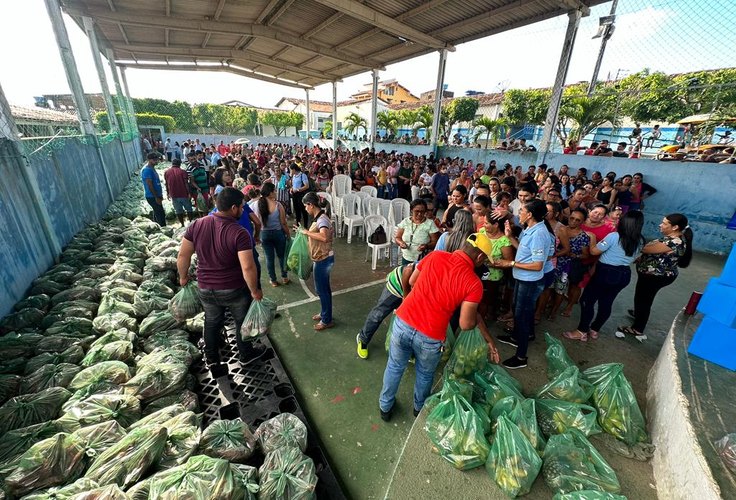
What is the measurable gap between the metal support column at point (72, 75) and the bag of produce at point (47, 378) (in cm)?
757

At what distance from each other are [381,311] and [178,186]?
5.56 m

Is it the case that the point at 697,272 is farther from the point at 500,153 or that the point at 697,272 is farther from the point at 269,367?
the point at 269,367

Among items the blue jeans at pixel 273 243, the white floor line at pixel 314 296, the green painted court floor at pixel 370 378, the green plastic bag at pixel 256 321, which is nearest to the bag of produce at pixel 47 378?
the green plastic bag at pixel 256 321

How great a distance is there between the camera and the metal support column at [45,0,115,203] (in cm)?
742

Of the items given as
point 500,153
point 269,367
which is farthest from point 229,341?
point 500,153

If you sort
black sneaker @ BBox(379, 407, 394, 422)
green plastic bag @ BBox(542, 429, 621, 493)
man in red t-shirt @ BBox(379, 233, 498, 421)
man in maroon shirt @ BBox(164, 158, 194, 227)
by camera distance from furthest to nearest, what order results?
man in maroon shirt @ BBox(164, 158, 194, 227) < black sneaker @ BBox(379, 407, 394, 422) < man in red t-shirt @ BBox(379, 233, 498, 421) < green plastic bag @ BBox(542, 429, 621, 493)

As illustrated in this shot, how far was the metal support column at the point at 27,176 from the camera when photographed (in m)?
3.73

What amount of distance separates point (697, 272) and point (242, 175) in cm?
1062

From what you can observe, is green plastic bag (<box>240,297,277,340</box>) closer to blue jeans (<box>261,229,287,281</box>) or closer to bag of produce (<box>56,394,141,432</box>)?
bag of produce (<box>56,394,141,432</box>)

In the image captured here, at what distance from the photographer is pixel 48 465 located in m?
1.62

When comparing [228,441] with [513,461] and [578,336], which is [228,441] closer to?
[513,461]

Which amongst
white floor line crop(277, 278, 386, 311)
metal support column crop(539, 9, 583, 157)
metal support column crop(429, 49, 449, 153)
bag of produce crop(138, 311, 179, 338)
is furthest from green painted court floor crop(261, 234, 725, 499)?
metal support column crop(429, 49, 449, 153)

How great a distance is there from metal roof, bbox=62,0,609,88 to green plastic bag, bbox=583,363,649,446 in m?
9.99

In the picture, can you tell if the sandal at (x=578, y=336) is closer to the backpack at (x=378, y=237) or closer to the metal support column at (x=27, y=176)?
the backpack at (x=378, y=237)
